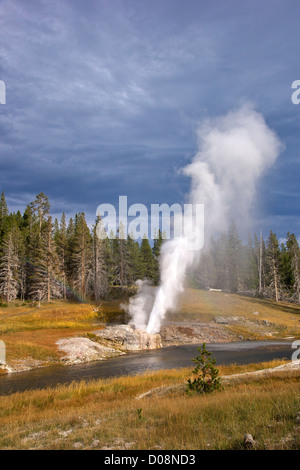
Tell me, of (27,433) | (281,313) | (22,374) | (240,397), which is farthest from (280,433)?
(281,313)

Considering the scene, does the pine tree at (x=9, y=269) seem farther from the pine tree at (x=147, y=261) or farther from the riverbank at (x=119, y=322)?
the pine tree at (x=147, y=261)

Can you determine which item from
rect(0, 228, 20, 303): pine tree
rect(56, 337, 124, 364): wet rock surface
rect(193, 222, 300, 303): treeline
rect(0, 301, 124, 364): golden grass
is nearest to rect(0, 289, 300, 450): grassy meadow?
rect(56, 337, 124, 364): wet rock surface

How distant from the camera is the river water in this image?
28.2 metres

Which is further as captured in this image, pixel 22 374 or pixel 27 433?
pixel 22 374

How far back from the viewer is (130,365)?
35719mm

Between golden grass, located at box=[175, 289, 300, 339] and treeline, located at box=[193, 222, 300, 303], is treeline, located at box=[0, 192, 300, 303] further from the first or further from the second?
golden grass, located at box=[175, 289, 300, 339]

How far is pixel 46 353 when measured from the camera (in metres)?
39.5

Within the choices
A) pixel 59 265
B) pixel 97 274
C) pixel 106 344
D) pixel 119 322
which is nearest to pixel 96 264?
pixel 97 274

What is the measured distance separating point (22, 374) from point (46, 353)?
7276 millimetres

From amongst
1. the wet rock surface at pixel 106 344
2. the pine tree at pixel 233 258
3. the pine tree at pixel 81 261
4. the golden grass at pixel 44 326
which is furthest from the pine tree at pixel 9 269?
the pine tree at pixel 233 258

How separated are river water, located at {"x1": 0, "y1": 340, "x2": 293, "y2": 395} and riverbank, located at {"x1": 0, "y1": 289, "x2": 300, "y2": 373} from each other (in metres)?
3.90

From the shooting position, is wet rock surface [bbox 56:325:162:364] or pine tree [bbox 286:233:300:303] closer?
wet rock surface [bbox 56:325:162:364]

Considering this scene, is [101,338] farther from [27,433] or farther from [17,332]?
[27,433]

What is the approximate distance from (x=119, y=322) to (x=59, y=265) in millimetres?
35360
